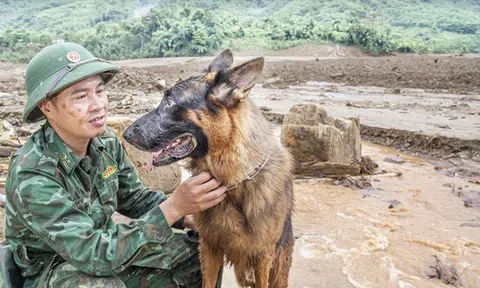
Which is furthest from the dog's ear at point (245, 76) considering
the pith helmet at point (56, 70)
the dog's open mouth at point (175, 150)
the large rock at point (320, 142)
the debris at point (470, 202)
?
the debris at point (470, 202)

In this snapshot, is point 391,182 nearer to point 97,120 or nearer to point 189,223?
point 189,223

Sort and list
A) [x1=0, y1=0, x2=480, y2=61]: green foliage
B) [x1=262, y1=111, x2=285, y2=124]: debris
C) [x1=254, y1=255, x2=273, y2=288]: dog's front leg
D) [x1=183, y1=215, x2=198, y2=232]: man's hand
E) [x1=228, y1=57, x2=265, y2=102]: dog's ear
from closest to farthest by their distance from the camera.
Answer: [x1=228, y1=57, x2=265, y2=102]: dog's ear
[x1=254, y1=255, x2=273, y2=288]: dog's front leg
[x1=183, y1=215, x2=198, y2=232]: man's hand
[x1=262, y1=111, x2=285, y2=124]: debris
[x1=0, y1=0, x2=480, y2=61]: green foliage

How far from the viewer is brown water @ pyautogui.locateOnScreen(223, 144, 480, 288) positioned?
14.2 feet

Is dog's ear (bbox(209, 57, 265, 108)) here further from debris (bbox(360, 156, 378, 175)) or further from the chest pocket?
debris (bbox(360, 156, 378, 175))

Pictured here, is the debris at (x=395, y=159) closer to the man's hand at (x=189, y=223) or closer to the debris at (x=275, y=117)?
the debris at (x=275, y=117)

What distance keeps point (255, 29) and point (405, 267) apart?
1211 inches

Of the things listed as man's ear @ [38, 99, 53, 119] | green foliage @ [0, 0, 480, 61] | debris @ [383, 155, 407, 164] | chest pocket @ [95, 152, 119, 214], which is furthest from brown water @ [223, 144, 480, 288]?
green foliage @ [0, 0, 480, 61]

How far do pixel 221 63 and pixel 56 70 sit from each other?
37.6 inches

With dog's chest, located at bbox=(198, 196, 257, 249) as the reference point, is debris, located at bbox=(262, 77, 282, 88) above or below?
below

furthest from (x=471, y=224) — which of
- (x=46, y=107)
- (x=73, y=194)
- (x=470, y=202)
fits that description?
(x=46, y=107)

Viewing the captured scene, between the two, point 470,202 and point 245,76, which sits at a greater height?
point 245,76

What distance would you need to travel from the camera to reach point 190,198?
2.58 metres

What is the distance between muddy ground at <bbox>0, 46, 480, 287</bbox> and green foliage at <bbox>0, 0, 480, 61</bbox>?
1179 centimetres

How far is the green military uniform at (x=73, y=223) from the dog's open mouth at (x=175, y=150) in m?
0.28
